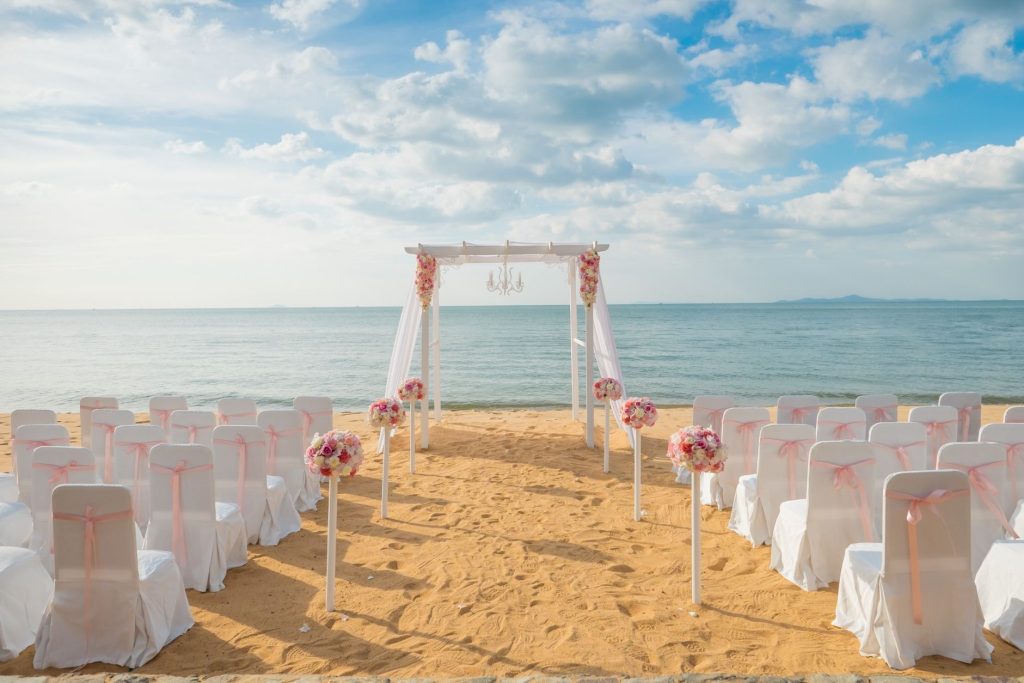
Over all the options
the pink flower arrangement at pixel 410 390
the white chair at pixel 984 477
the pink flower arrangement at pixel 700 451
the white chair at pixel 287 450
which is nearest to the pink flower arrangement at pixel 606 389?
the pink flower arrangement at pixel 410 390

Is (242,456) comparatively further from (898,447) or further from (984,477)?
(984,477)

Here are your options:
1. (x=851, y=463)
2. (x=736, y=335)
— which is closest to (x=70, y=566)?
(x=851, y=463)

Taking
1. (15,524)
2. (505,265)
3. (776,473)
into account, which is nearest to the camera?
(15,524)

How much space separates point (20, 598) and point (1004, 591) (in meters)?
5.34

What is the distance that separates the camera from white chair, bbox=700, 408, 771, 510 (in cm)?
553

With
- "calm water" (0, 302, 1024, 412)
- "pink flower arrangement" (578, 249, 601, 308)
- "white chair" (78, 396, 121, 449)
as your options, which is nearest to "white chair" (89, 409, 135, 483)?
"white chair" (78, 396, 121, 449)

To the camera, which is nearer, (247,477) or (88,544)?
(88,544)

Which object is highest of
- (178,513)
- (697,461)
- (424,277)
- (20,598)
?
(424,277)

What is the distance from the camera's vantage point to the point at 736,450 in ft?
18.5

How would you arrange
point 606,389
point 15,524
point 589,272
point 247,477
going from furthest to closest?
point 589,272
point 606,389
point 247,477
point 15,524

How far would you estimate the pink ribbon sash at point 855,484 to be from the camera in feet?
12.6

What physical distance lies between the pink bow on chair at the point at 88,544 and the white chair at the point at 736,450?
475 cm

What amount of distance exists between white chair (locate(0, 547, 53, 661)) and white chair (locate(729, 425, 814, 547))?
4.79 meters

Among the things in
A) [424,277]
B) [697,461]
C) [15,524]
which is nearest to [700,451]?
[697,461]
